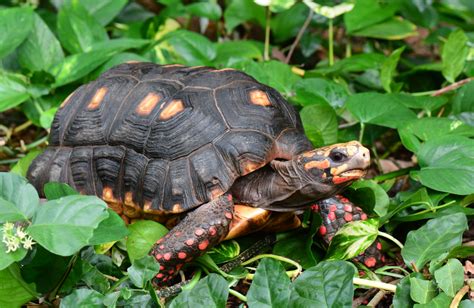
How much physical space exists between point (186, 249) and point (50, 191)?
46 centimetres

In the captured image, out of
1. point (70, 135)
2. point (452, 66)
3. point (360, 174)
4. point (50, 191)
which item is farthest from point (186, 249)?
point (452, 66)

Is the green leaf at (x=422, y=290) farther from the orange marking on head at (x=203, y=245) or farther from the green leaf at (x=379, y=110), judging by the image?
the green leaf at (x=379, y=110)

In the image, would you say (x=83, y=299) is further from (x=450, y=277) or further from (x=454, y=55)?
(x=454, y=55)

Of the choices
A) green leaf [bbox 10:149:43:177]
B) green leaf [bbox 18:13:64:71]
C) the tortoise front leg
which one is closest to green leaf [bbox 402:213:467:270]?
the tortoise front leg

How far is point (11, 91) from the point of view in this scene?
326cm

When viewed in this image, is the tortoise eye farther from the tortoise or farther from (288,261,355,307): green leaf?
(288,261,355,307): green leaf

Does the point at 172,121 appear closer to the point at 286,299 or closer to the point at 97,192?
the point at 97,192

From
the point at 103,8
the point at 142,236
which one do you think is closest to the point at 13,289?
the point at 142,236

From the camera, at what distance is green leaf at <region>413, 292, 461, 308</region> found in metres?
1.85

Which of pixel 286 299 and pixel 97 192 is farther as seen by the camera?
pixel 97 192

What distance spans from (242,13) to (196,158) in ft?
6.98

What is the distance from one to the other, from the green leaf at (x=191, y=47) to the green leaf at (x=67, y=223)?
6.21 ft

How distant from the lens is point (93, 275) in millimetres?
2035

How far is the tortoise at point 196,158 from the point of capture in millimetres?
2203
